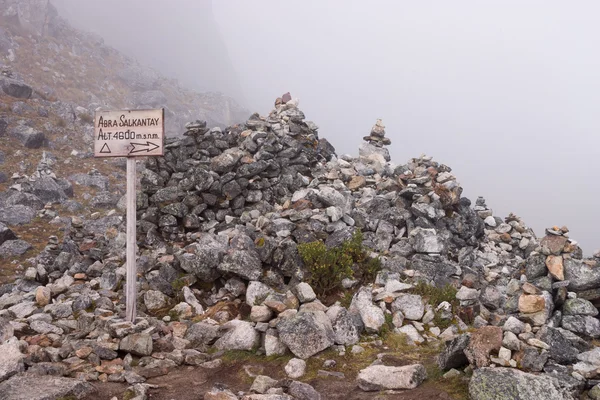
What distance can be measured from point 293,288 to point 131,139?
5.76 m

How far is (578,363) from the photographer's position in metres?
7.30

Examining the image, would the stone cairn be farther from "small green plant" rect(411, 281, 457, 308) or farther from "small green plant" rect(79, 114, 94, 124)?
"small green plant" rect(79, 114, 94, 124)

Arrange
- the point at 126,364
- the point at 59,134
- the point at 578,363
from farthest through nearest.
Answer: the point at 59,134, the point at 126,364, the point at 578,363

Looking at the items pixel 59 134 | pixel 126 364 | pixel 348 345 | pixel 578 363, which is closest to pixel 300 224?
pixel 348 345

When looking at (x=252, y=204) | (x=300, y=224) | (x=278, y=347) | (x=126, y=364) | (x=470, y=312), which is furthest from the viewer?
(x=252, y=204)

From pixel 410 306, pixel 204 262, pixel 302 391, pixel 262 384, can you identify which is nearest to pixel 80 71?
pixel 204 262

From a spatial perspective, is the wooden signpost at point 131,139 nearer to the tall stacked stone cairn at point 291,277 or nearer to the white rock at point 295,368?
the tall stacked stone cairn at point 291,277

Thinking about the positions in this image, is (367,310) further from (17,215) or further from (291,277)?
(17,215)

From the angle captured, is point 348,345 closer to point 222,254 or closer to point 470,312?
point 470,312

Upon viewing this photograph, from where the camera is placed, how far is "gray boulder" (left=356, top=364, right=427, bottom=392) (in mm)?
7678

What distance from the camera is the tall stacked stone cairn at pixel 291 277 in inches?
316

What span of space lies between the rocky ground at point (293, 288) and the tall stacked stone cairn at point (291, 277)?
0.17 ft

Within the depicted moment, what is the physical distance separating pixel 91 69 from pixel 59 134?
4074cm

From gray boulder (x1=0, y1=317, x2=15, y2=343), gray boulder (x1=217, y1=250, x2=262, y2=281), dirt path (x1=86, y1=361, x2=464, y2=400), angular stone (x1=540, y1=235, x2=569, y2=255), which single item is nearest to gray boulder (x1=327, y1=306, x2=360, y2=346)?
dirt path (x1=86, y1=361, x2=464, y2=400)
